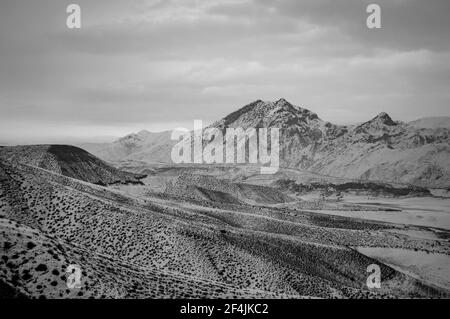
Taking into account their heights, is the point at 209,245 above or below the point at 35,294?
below

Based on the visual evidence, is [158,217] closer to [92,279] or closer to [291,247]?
[291,247]

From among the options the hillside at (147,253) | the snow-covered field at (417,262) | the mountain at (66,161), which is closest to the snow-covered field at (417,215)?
the snow-covered field at (417,262)

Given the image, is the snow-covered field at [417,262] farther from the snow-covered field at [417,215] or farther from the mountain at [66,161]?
the mountain at [66,161]

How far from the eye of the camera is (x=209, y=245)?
49.8 meters

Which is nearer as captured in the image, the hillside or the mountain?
the hillside

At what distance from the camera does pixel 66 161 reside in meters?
115

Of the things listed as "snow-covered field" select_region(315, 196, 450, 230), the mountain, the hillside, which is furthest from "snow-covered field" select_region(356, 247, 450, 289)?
the mountain

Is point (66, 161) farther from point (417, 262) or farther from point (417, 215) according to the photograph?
point (417, 215)

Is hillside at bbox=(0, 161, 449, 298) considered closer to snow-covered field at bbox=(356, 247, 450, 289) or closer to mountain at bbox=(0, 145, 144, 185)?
snow-covered field at bbox=(356, 247, 450, 289)

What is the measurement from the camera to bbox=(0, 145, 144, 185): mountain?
107625 mm

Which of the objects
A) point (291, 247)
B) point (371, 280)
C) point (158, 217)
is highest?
point (158, 217)

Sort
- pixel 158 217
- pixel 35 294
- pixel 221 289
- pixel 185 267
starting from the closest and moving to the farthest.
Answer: pixel 35 294, pixel 221 289, pixel 185 267, pixel 158 217
